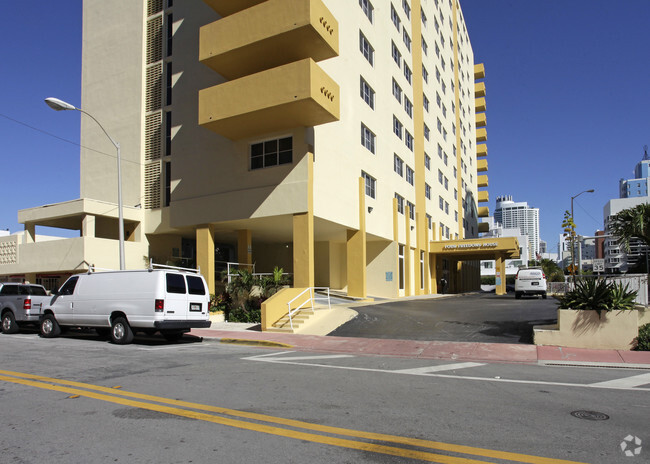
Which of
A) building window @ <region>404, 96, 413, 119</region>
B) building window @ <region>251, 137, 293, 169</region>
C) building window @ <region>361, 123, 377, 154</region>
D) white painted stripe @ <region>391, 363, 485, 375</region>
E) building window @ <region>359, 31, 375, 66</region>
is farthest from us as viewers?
building window @ <region>404, 96, 413, 119</region>

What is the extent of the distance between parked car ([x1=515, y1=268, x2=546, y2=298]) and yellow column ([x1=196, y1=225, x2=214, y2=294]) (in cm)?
2004

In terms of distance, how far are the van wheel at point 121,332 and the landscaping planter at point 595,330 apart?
35.6 ft

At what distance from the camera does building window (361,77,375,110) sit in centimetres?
2661

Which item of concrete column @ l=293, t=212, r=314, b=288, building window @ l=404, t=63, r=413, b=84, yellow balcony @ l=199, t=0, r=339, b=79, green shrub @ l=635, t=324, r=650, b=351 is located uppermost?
building window @ l=404, t=63, r=413, b=84

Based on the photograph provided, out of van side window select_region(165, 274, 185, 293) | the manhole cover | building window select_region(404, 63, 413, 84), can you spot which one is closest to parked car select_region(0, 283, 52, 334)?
van side window select_region(165, 274, 185, 293)

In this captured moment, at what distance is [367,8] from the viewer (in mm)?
28266

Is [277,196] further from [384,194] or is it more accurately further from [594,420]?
[594,420]

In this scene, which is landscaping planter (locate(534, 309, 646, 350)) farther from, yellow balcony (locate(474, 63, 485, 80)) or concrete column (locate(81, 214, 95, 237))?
yellow balcony (locate(474, 63, 485, 80))

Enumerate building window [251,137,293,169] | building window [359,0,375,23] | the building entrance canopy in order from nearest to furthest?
building window [251,137,293,169], building window [359,0,375,23], the building entrance canopy

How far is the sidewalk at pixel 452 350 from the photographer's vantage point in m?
9.89

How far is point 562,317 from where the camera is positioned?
11414mm

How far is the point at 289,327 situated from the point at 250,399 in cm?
930

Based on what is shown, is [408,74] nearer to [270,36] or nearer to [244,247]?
[270,36]

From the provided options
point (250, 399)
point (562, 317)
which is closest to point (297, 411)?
point (250, 399)
